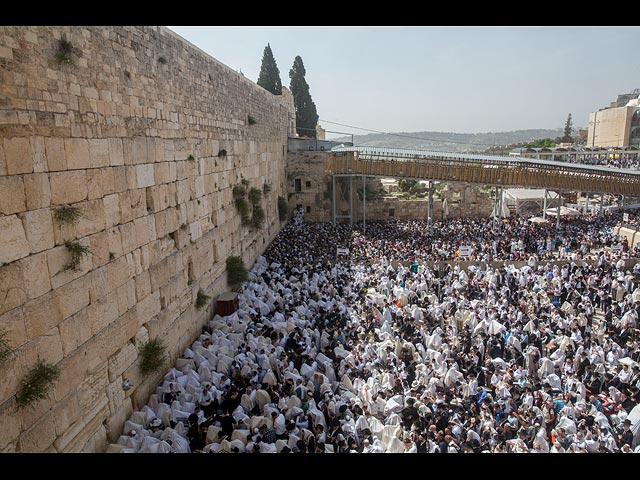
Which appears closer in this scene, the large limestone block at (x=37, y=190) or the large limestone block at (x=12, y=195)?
the large limestone block at (x=12, y=195)

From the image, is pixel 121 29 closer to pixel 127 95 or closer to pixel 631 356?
pixel 127 95

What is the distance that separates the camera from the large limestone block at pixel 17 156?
4.39 meters

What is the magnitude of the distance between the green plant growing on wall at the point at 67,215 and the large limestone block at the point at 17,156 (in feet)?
1.92

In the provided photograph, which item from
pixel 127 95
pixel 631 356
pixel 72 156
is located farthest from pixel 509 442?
pixel 127 95

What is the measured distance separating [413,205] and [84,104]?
22.2 meters

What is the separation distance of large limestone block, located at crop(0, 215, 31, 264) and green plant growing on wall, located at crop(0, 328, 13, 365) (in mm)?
692

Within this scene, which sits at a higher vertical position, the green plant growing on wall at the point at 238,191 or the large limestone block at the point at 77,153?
the large limestone block at the point at 77,153

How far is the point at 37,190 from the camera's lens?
4.78 meters

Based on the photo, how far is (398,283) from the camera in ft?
44.2

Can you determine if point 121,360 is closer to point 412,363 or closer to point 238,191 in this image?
point 412,363

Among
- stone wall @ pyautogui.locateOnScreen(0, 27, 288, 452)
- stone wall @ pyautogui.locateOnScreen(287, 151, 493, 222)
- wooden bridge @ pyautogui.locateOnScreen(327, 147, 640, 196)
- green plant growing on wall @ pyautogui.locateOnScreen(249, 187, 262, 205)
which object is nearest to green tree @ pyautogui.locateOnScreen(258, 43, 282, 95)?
stone wall @ pyautogui.locateOnScreen(287, 151, 493, 222)

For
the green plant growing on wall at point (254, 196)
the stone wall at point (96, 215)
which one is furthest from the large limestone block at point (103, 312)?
the green plant growing on wall at point (254, 196)

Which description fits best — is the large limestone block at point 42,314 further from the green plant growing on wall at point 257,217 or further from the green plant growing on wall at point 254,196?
the green plant growing on wall at point 254,196

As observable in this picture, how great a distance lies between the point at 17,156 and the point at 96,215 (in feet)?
4.76
